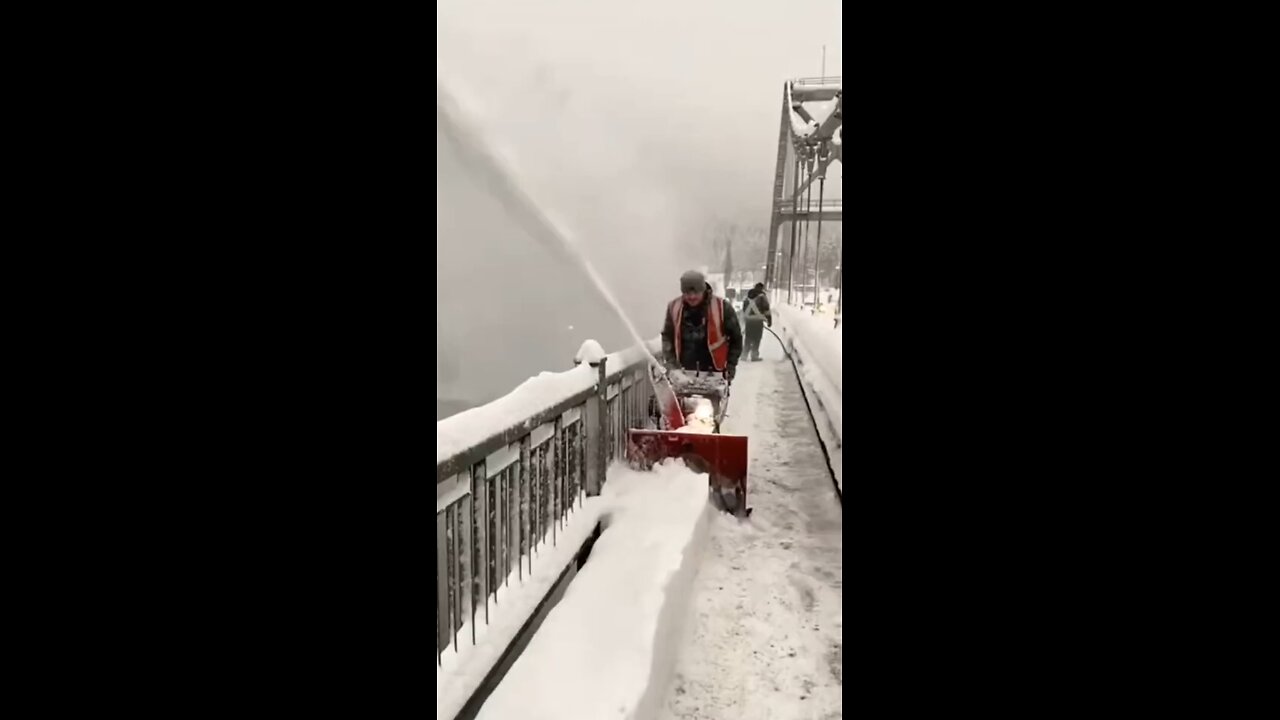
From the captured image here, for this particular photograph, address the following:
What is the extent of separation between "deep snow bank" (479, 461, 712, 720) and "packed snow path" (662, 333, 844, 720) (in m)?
0.13

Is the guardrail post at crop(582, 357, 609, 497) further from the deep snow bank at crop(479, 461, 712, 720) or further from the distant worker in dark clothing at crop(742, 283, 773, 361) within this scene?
the distant worker in dark clothing at crop(742, 283, 773, 361)

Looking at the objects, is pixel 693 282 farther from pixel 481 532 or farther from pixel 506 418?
pixel 481 532

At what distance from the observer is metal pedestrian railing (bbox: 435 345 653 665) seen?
10.1 ft

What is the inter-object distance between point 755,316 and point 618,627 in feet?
49.6

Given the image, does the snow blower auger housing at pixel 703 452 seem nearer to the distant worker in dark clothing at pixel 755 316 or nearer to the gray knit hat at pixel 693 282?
the gray knit hat at pixel 693 282

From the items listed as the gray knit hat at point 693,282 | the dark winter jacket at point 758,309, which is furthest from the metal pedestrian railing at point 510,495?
the dark winter jacket at point 758,309

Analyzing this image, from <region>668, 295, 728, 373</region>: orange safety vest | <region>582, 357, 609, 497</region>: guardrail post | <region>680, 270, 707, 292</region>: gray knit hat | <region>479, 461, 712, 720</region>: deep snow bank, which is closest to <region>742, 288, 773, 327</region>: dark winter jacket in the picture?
<region>668, 295, 728, 373</region>: orange safety vest
